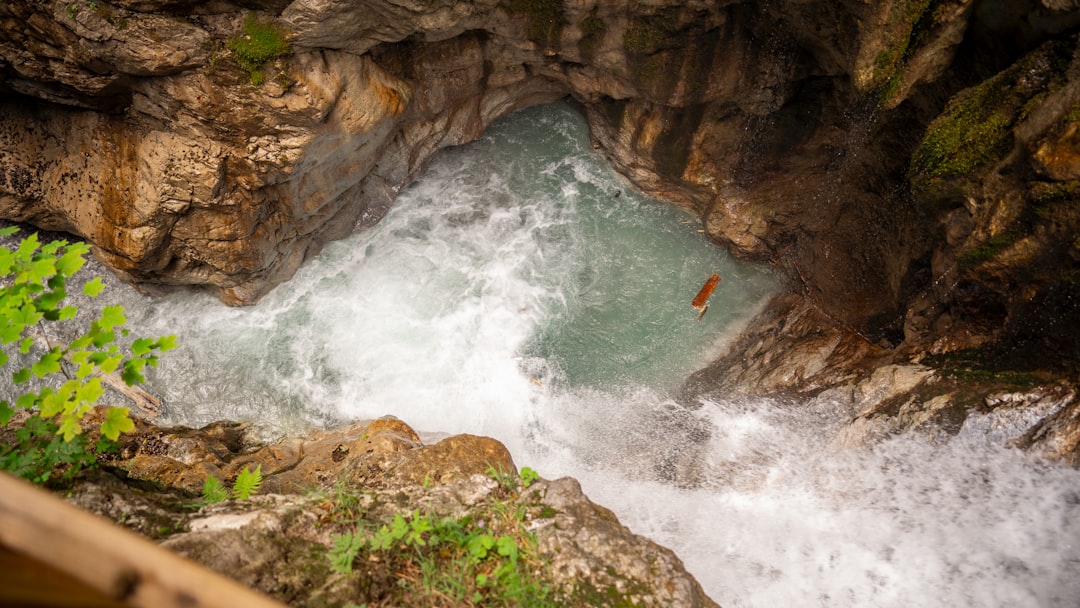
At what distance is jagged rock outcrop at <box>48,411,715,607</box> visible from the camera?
3.77 metres

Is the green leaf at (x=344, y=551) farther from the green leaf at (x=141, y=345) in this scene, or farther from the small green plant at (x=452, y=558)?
the green leaf at (x=141, y=345)

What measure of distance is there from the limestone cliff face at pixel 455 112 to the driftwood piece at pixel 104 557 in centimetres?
658

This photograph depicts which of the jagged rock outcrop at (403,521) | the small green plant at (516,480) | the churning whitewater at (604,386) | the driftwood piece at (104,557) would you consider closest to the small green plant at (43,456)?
the jagged rock outcrop at (403,521)

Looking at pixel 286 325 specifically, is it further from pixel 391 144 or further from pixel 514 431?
pixel 514 431

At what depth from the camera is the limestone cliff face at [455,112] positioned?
7020 millimetres

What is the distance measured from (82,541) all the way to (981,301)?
806 cm

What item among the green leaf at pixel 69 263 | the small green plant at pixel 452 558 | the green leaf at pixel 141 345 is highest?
the green leaf at pixel 69 263

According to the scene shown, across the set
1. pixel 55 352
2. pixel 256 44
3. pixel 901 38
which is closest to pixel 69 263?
pixel 55 352

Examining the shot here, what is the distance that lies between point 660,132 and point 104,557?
386 inches

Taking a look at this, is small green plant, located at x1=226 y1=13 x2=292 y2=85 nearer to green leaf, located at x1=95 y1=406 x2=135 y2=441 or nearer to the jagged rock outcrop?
the jagged rock outcrop

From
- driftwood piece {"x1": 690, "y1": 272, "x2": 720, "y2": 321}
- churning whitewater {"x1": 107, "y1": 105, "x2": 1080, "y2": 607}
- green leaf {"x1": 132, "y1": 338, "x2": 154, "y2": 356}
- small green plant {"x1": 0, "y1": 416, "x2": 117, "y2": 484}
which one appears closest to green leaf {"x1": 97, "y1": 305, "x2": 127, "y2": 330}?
green leaf {"x1": 132, "y1": 338, "x2": 154, "y2": 356}

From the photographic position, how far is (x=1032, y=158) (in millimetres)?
5613

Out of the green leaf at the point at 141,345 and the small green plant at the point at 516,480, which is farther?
the small green plant at the point at 516,480

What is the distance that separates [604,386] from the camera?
9.53 meters
